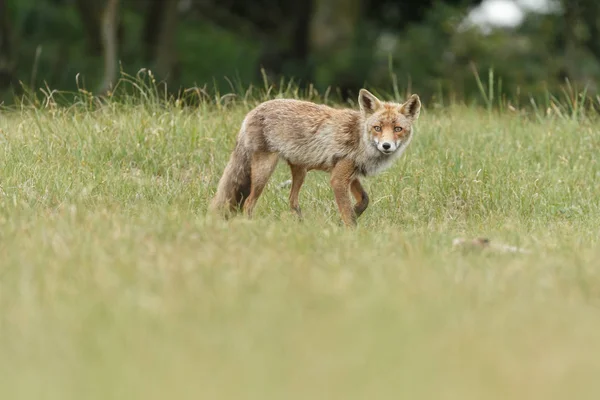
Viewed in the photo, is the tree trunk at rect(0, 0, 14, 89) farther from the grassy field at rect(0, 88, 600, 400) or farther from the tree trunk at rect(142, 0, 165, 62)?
the grassy field at rect(0, 88, 600, 400)

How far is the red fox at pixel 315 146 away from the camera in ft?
25.3

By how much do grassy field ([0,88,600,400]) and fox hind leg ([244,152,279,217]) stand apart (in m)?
0.31

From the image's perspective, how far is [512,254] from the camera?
618 centimetres

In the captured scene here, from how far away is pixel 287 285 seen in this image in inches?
184

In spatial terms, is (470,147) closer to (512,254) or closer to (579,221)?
(579,221)

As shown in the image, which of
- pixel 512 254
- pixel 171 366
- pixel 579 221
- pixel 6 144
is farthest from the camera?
pixel 6 144

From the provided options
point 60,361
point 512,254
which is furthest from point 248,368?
point 512,254

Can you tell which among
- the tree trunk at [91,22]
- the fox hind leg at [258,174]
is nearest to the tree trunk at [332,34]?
the tree trunk at [91,22]

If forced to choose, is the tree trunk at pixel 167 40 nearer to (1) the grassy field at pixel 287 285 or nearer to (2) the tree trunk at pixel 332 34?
(2) the tree trunk at pixel 332 34

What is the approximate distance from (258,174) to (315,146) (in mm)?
495

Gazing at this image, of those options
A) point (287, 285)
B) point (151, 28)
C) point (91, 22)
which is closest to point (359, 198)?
point (287, 285)

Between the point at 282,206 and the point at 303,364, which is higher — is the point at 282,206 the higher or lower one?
the lower one

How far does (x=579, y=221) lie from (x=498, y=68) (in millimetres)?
9943

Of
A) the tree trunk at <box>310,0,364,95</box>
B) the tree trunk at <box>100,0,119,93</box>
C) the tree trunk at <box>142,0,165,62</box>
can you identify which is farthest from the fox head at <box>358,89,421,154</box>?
the tree trunk at <box>142,0,165,62</box>
